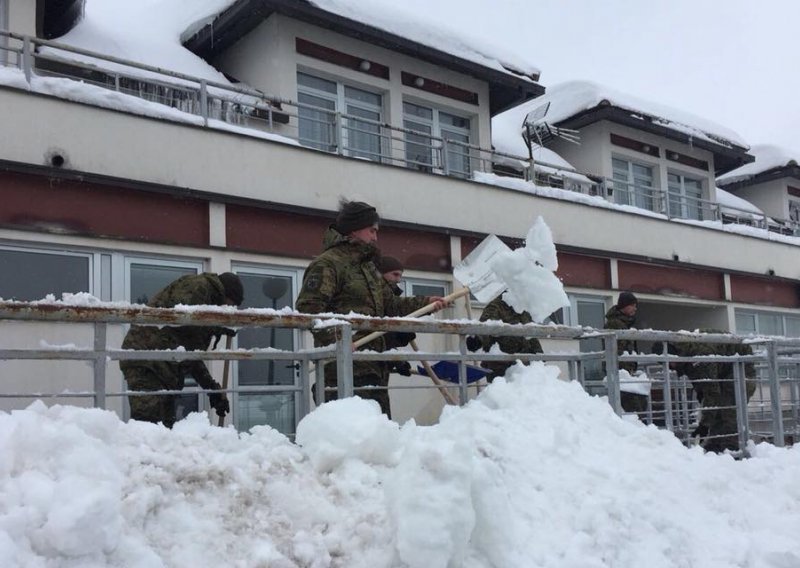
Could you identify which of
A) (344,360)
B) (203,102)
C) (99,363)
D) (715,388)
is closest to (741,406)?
(715,388)

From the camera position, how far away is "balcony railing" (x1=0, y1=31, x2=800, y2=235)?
28.1 feet

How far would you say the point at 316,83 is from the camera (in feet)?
38.7

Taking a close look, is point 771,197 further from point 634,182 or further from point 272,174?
point 272,174

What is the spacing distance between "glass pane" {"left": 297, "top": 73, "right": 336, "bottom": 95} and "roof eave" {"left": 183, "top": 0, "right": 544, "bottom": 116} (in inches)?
30.3

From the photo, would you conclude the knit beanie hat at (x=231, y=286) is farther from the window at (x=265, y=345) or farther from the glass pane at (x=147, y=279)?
the glass pane at (x=147, y=279)

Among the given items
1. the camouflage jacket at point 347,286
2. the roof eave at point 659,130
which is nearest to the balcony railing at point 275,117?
the roof eave at point 659,130

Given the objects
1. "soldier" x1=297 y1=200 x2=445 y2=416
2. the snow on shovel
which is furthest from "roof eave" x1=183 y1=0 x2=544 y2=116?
"soldier" x1=297 y1=200 x2=445 y2=416

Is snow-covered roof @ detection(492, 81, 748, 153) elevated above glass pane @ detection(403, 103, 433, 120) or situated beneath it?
elevated above

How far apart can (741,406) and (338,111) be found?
23.0ft

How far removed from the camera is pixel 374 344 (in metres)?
4.88

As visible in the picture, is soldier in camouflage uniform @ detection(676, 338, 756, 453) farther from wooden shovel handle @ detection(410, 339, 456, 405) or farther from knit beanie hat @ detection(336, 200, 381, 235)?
knit beanie hat @ detection(336, 200, 381, 235)

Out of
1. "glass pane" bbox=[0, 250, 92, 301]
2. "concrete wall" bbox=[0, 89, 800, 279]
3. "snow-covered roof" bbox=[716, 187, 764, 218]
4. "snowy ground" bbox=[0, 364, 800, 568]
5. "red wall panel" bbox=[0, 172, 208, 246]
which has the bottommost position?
Result: "snowy ground" bbox=[0, 364, 800, 568]

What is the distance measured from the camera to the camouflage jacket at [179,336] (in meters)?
4.98

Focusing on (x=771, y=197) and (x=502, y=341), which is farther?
(x=771, y=197)
